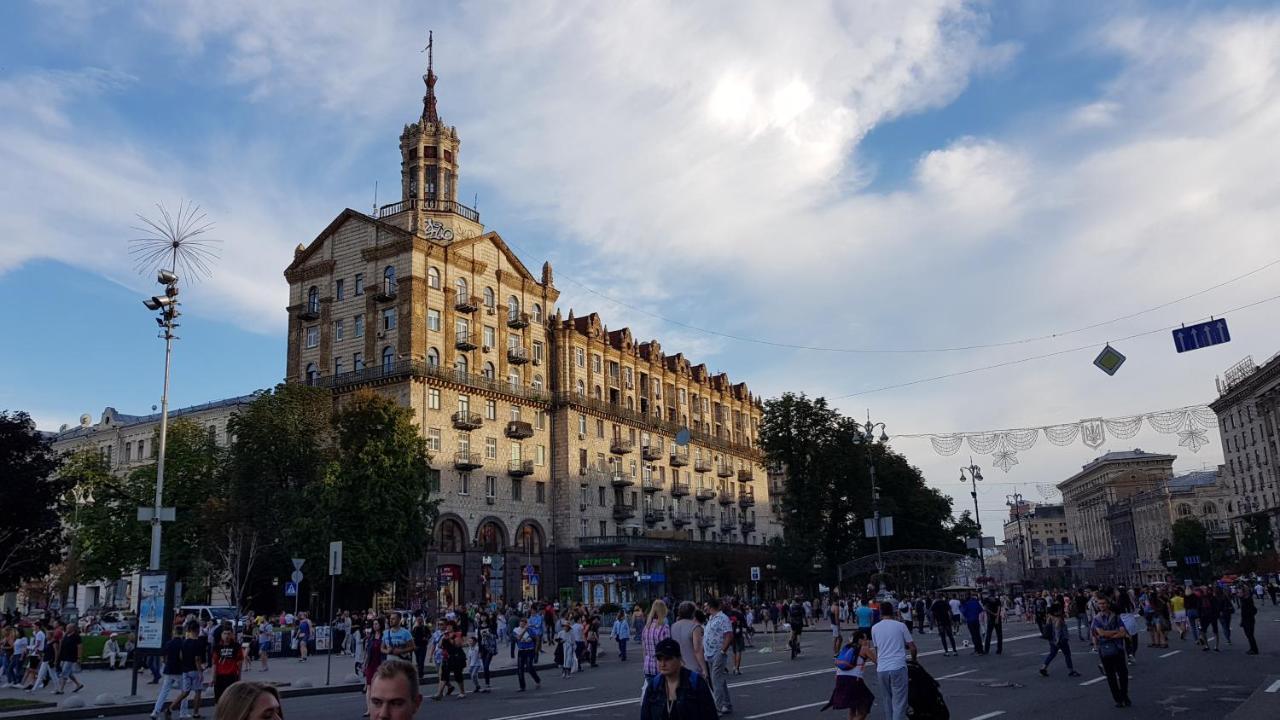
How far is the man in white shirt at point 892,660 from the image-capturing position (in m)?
11.1

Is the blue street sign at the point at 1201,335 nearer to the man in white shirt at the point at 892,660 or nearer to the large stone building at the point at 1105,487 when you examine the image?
the man in white shirt at the point at 892,660

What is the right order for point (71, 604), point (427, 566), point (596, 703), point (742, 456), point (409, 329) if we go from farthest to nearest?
point (742, 456) < point (71, 604) < point (409, 329) < point (427, 566) < point (596, 703)

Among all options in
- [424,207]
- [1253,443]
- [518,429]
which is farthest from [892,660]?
[1253,443]

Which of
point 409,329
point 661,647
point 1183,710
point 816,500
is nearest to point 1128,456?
point 816,500

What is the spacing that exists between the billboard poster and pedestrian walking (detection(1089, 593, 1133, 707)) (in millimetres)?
17823

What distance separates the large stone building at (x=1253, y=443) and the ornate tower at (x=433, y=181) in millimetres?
67454

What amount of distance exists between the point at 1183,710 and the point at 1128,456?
162384 mm

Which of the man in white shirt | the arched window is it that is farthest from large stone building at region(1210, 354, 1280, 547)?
the man in white shirt

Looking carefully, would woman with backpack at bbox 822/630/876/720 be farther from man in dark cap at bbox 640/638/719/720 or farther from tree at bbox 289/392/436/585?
tree at bbox 289/392/436/585

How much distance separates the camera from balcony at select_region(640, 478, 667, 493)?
74438mm

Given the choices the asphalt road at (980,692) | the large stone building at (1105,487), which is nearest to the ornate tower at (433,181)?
the asphalt road at (980,692)

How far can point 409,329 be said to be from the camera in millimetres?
56625

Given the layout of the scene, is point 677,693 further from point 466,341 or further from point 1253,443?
point 1253,443

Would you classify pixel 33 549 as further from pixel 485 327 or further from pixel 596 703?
pixel 596 703
